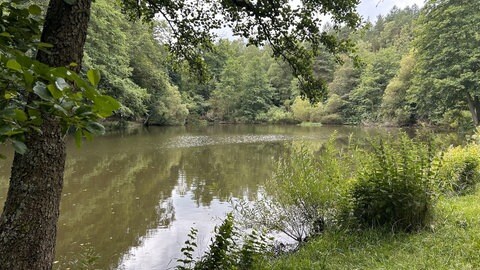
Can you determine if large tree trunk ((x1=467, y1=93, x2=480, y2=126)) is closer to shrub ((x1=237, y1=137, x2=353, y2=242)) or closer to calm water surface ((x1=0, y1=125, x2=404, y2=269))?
calm water surface ((x1=0, y1=125, x2=404, y2=269))

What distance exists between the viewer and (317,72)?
57.3m

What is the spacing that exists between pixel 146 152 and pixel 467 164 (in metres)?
14.1

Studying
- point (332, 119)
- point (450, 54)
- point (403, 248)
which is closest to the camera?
point (403, 248)

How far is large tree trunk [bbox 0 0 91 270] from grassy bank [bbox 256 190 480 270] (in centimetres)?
252

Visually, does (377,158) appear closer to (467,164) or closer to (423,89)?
(467,164)

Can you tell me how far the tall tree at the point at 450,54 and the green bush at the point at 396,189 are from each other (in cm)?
2021

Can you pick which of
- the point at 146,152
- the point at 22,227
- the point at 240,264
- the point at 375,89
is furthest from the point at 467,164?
the point at 375,89

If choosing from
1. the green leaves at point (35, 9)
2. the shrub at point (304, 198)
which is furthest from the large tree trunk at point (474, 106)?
the green leaves at point (35, 9)

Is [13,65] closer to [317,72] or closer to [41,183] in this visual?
[41,183]

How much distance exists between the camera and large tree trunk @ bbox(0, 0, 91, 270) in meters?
1.95

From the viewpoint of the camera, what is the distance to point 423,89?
960 inches

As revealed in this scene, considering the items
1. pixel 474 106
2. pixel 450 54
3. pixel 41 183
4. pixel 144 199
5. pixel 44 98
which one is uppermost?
pixel 450 54

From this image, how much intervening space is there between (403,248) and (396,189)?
79 centimetres

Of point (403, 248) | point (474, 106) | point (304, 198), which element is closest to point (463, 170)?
point (304, 198)
